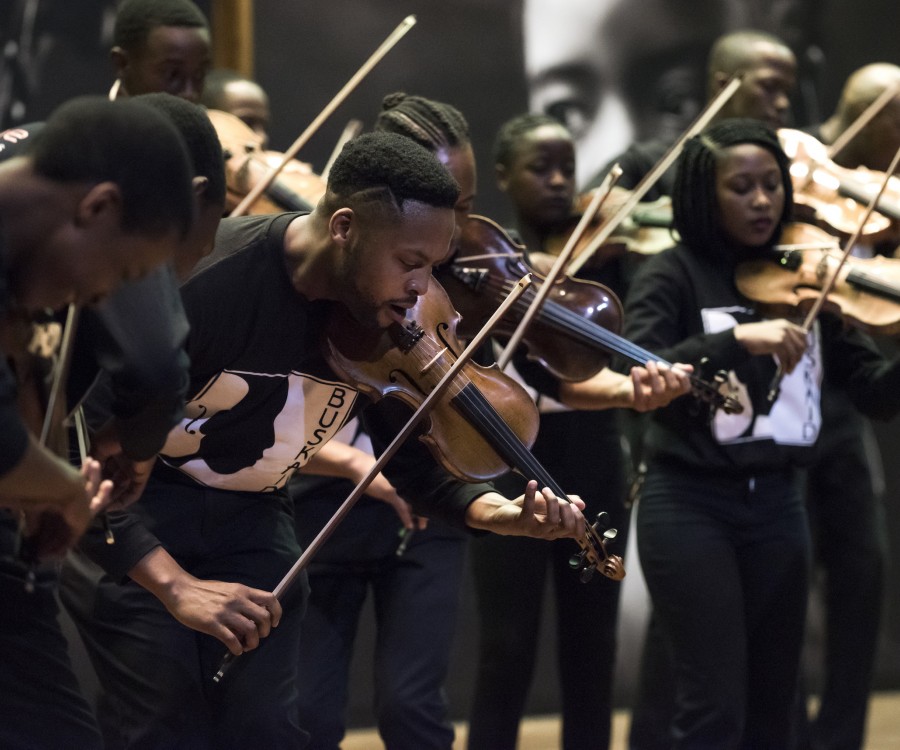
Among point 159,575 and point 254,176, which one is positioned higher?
point 254,176

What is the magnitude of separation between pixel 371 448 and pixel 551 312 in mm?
472

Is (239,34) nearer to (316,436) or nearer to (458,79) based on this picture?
(458,79)

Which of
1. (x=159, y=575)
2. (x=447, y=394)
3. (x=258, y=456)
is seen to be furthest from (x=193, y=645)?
(x=447, y=394)

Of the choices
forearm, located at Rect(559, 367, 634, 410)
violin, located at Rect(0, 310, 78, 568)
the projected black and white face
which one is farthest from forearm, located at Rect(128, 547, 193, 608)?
the projected black and white face

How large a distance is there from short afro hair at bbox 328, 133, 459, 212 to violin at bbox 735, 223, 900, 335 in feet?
3.58

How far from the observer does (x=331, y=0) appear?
147 inches

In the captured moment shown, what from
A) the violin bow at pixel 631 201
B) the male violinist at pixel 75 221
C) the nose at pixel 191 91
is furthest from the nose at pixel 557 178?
the male violinist at pixel 75 221

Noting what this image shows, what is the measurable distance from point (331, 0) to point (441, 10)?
1.04 feet

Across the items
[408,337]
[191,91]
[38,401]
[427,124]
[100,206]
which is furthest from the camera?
[191,91]

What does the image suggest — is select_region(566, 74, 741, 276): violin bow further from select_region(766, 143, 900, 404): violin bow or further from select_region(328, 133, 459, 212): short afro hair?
select_region(328, 133, 459, 212): short afro hair

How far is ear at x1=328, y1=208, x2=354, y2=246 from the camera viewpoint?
192 cm

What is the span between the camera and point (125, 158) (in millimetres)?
1396

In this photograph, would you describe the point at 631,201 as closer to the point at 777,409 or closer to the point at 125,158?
the point at 777,409

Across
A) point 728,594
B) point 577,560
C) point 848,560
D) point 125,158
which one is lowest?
point 848,560
